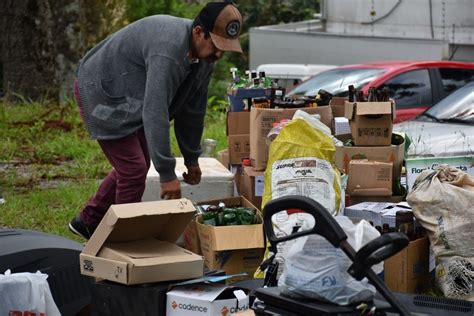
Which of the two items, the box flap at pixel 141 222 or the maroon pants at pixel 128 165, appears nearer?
the box flap at pixel 141 222

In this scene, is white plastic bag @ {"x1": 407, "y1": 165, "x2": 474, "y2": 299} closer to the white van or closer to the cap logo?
the cap logo

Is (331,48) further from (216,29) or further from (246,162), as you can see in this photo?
(216,29)

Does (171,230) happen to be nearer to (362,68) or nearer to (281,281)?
(281,281)

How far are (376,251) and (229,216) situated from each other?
2.39m

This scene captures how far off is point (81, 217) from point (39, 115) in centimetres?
605

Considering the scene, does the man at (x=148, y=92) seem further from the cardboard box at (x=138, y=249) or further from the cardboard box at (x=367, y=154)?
the cardboard box at (x=367, y=154)

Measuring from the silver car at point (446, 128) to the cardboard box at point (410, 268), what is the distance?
60.5 inches

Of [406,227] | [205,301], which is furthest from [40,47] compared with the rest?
[205,301]

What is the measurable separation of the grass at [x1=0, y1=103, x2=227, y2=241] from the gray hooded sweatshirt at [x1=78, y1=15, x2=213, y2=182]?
60.8 inches

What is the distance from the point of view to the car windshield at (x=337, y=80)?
992 centimetres

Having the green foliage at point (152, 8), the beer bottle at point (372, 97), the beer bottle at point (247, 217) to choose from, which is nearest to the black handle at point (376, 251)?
the beer bottle at point (247, 217)

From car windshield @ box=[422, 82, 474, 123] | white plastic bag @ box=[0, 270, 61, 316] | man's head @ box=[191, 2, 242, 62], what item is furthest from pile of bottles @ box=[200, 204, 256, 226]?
car windshield @ box=[422, 82, 474, 123]

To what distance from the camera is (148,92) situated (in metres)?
4.80

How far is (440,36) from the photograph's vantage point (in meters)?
13.3
